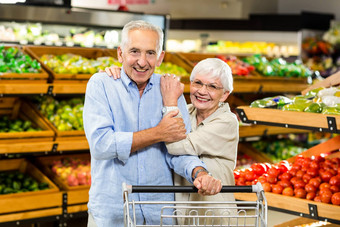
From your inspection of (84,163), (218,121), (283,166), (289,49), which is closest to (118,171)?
(218,121)

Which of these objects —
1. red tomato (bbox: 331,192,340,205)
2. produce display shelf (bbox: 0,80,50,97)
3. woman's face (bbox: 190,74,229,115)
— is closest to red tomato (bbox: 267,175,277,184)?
red tomato (bbox: 331,192,340,205)

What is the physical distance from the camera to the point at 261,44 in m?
10.6

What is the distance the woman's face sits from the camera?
278 centimetres

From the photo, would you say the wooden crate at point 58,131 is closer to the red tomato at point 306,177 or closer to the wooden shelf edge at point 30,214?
the wooden shelf edge at point 30,214

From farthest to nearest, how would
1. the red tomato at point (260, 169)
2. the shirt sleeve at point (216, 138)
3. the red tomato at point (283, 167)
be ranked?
the red tomato at point (260, 169) → the red tomato at point (283, 167) → the shirt sleeve at point (216, 138)

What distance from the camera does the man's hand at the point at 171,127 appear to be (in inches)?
94.6

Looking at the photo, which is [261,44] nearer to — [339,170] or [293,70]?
[293,70]

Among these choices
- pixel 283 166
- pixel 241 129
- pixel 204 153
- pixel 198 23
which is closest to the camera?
pixel 204 153

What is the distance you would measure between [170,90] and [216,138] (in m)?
0.38

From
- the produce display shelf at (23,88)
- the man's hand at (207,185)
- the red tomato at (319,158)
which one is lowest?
the man's hand at (207,185)

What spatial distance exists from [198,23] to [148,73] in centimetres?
877

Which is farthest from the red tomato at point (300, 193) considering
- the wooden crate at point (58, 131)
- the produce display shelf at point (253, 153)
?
the produce display shelf at point (253, 153)

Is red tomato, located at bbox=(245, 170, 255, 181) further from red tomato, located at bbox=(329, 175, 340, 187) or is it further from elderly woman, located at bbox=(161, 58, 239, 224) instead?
elderly woman, located at bbox=(161, 58, 239, 224)

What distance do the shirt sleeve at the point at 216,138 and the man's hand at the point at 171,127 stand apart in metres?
0.15
